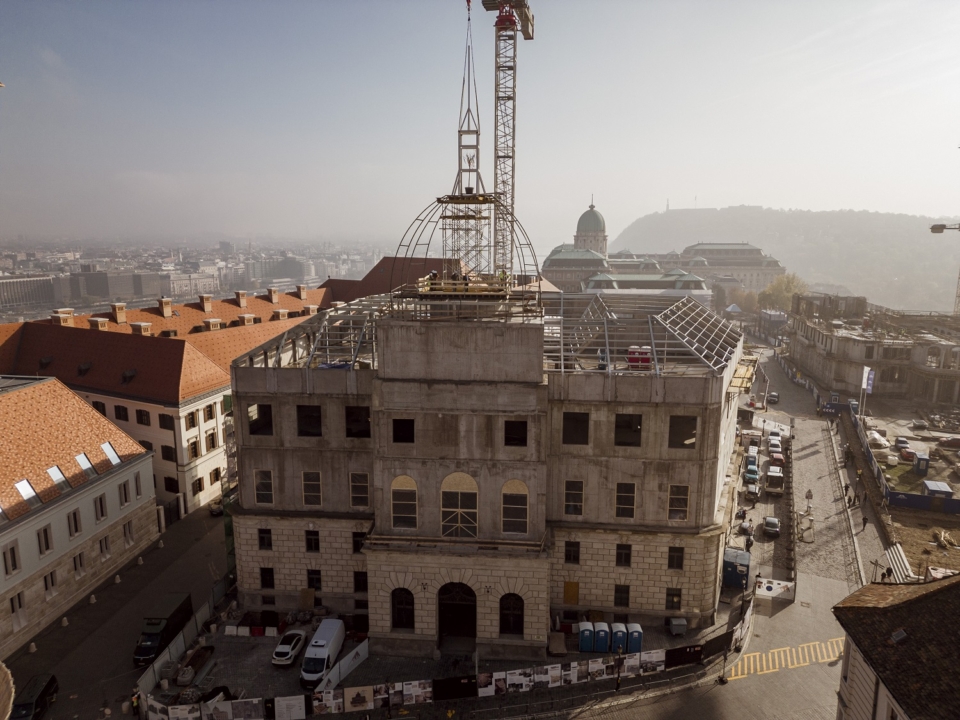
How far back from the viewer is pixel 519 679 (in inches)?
1432

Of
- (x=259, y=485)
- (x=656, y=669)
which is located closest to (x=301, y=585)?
(x=259, y=485)

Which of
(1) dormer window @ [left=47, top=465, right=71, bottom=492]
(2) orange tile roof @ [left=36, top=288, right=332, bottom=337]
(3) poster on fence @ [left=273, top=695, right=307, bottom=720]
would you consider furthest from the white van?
(2) orange tile roof @ [left=36, top=288, right=332, bottom=337]

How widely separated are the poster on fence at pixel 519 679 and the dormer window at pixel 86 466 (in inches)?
1342

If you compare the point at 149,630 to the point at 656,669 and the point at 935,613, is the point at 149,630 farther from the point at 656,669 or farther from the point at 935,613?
the point at 935,613

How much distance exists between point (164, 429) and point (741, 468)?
6024 centimetres

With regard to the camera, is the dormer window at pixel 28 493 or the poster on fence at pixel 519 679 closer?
the poster on fence at pixel 519 679

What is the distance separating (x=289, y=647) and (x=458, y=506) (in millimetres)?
13533

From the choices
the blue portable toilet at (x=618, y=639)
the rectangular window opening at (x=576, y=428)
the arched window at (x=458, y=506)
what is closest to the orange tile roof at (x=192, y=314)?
the arched window at (x=458, y=506)

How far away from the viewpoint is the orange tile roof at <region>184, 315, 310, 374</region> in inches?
2704

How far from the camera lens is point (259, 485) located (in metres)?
43.1

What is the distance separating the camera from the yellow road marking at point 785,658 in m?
38.3

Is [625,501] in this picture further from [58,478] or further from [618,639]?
[58,478]

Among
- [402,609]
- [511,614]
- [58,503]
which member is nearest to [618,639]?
[511,614]

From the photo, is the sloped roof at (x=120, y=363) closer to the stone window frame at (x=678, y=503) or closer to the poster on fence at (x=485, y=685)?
the poster on fence at (x=485, y=685)
